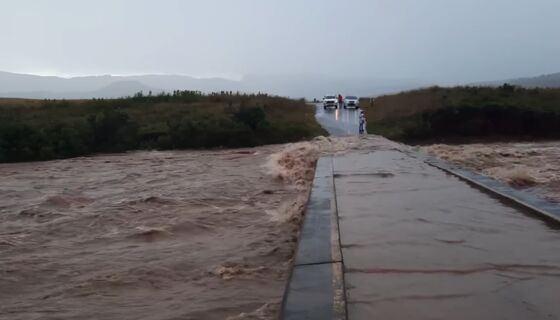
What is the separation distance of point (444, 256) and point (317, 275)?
56.0 inches

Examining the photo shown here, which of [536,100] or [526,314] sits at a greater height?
[536,100]

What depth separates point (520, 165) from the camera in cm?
1448

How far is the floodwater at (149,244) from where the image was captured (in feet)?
16.5

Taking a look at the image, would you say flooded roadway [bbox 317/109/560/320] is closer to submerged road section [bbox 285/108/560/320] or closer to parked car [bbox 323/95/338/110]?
submerged road section [bbox 285/108/560/320]

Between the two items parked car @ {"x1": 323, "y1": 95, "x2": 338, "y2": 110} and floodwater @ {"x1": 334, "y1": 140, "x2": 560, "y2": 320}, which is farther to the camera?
parked car @ {"x1": 323, "y1": 95, "x2": 338, "y2": 110}

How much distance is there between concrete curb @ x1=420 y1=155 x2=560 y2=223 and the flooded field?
61.3 inches

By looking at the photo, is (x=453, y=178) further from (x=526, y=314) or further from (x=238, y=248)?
(x=526, y=314)

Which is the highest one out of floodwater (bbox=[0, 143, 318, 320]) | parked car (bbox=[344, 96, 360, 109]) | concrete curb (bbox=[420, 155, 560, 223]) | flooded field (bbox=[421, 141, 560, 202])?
parked car (bbox=[344, 96, 360, 109])

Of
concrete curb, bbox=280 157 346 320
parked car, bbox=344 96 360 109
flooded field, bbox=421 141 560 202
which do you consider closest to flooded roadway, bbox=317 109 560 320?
A: concrete curb, bbox=280 157 346 320

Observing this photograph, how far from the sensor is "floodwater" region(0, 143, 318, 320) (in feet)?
A: 16.5

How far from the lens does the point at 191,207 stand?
9.73 m

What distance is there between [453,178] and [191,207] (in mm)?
4992

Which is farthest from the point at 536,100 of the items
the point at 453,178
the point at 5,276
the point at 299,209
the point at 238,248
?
the point at 5,276

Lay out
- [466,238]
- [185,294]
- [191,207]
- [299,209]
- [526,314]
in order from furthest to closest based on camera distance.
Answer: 1. [191,207]
2. [299,209]
3. [466,238]
4. [185,294]
5. [526,314]
